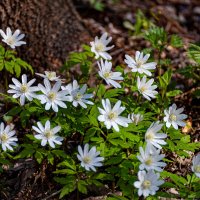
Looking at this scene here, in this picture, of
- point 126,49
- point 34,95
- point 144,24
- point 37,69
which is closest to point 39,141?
point 34,95

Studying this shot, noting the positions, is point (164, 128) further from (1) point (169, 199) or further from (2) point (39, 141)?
(2) point (39, 141)

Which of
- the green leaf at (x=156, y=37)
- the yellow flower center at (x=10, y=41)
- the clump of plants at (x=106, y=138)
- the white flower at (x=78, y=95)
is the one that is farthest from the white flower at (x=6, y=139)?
the green leaf at (x=156, y=37)

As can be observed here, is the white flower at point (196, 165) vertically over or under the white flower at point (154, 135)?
under

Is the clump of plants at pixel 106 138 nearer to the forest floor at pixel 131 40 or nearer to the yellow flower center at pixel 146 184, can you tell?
the yellow flower center at pixel 146 184

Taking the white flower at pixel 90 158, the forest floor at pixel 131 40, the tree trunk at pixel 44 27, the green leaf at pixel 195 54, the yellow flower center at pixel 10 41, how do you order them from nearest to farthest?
1. the white flower at pixel 90 158
2. the forest floor at pixel 131 40
3. the yellow flower center at pixel 10 41
4. the green leaf at pixel 195 54
5. the tree trunk at pixel 44 27

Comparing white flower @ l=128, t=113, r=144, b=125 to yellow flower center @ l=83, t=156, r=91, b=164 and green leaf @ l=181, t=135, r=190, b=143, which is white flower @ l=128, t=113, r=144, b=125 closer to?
green leaf @ l=181, t=135, r=190, b=143

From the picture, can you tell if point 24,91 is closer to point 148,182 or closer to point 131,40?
point 148,182

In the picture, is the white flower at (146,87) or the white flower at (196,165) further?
Result: the white flower at (146,87)

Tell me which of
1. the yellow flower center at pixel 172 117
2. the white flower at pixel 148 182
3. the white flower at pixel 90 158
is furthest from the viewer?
the yellow flower center at pixel 172 117
